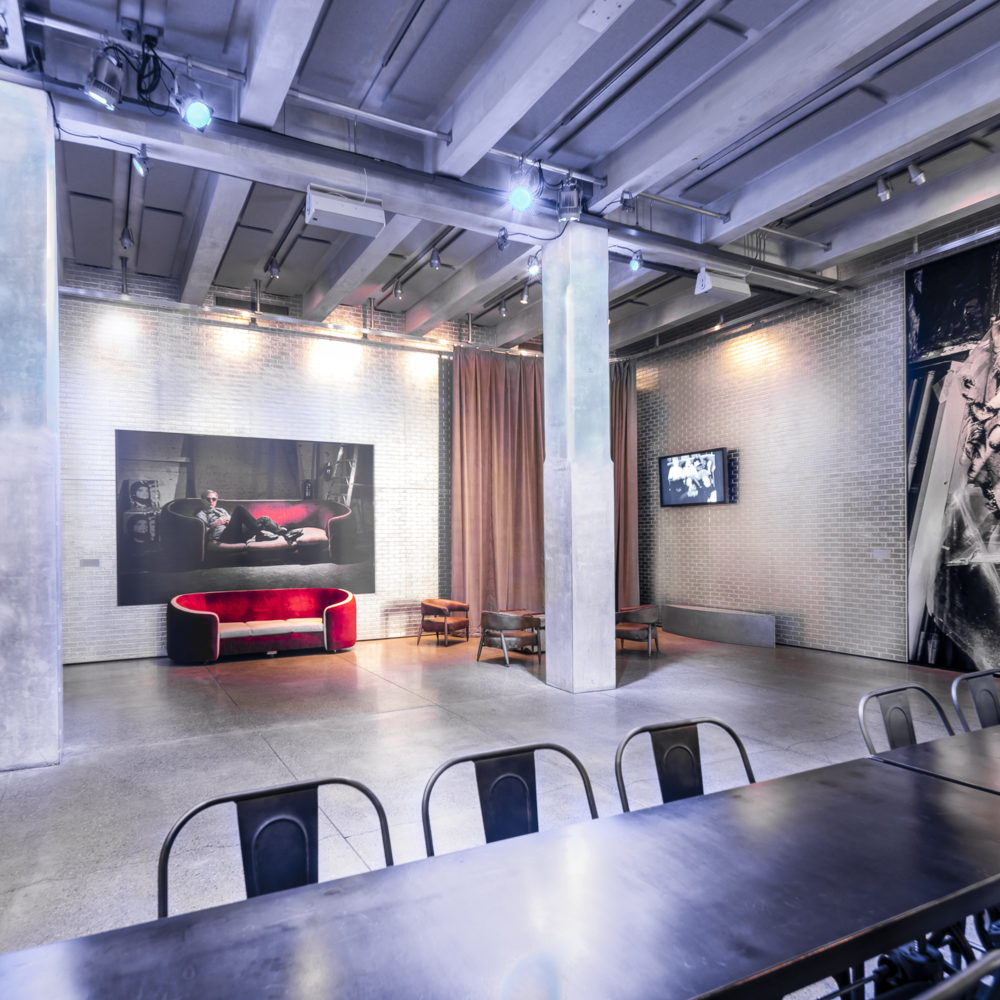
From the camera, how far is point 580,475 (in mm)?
6059

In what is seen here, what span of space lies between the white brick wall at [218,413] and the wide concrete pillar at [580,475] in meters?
3.63

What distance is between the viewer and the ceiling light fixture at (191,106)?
4.32 meters

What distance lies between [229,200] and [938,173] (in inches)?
236

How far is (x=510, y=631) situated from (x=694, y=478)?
12.5 ft

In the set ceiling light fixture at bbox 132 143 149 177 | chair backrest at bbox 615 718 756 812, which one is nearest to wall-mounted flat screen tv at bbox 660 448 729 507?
ceiling light fixture at bbox 132 143 149 177

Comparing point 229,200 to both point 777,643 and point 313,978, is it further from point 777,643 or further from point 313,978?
point 777,643

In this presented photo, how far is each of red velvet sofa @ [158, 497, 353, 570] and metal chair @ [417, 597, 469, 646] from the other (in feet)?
4.16

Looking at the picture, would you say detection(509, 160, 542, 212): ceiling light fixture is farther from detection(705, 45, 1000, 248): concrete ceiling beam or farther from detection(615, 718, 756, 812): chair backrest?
detection(615, 718, 756, 812): chair backrest

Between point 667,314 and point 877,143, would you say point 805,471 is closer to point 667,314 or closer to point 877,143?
point 667,314

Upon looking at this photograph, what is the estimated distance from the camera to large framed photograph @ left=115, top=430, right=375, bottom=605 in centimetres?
790

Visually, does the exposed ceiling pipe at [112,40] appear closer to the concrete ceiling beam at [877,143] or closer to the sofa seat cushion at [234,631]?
the concrete ceiling beam at [877,143]

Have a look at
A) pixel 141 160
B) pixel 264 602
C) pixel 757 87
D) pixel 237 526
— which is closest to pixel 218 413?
pixel 237 526

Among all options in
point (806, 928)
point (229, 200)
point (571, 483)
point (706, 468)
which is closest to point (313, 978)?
point (806, 928)

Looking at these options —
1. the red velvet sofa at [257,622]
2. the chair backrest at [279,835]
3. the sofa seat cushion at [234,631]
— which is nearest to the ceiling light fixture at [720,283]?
the red velvet sofa at [257,622]
